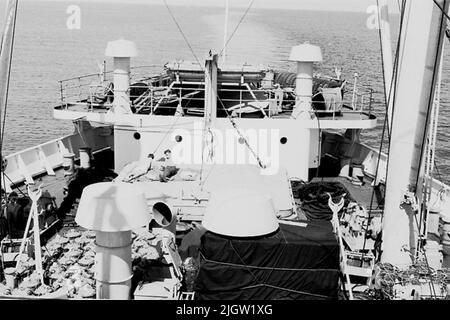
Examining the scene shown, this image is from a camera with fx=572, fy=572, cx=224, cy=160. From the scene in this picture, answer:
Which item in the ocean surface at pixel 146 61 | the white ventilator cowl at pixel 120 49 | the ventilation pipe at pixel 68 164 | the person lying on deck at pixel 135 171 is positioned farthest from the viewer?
the ocean surface at pixel 146 61

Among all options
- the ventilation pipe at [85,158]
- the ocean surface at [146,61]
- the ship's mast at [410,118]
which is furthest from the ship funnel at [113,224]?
the ocean surface at [146,61]

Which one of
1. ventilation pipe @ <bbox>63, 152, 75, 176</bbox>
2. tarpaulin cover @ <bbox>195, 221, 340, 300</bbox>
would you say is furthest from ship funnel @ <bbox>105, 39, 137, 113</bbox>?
tarpaulin cover @ <bbox>195, 221, 340, 300</bbox>

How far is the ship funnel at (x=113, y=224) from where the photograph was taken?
688 cm

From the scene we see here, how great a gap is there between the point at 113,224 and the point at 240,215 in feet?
5.25

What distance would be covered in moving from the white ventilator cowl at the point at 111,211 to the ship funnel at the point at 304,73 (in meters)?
7.32

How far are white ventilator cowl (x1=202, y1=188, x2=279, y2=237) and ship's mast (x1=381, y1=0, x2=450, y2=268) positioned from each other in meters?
1.76

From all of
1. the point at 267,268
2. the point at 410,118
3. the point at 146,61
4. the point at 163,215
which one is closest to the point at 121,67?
the point at 163,215

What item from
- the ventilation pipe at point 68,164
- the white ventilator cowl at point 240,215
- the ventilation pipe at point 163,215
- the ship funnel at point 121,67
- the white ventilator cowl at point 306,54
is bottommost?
the ventilation pipe at point 68,164

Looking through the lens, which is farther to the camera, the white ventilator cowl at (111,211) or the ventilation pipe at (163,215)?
the ventilation pipe at (163,215)

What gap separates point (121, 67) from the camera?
1380 cm

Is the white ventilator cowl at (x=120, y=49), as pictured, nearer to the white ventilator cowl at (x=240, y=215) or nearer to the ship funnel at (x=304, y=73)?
the ship funnel at (x=304, y=73)
